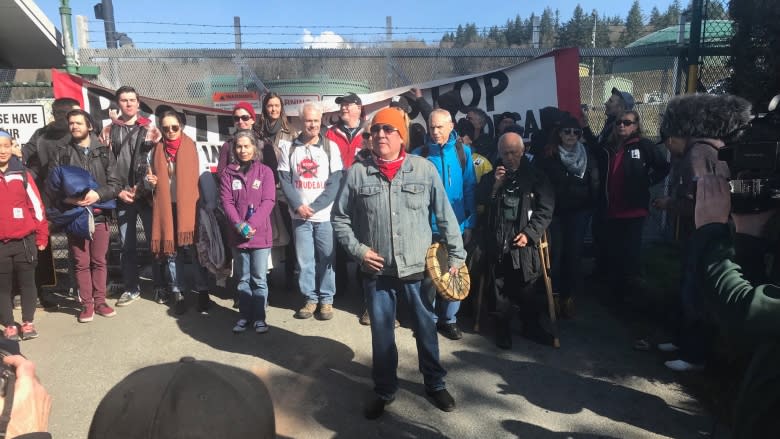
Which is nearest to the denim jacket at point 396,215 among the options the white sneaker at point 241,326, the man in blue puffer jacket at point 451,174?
the man in blue puffer jacket at point 451,174

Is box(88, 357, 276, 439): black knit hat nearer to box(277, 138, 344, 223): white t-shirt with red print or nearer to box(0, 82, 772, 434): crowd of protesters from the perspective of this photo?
box(0, 82, 772, 434): crowd of protesters

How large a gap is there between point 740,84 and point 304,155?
4.29 metres

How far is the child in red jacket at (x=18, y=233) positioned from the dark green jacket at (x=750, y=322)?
202 inches

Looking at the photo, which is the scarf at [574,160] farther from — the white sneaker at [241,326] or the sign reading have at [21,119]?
the sign reading have at [21,119]

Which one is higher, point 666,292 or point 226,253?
point 226,253

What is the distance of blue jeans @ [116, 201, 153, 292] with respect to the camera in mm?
5539

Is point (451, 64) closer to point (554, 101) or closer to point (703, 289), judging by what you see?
point (554, 101)

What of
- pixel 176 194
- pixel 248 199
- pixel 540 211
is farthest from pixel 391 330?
Result: pixel 176 194

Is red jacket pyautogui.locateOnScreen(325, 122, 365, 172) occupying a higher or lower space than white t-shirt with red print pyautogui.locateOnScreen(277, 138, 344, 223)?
higher

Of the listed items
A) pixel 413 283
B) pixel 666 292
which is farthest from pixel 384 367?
pixel 666 292

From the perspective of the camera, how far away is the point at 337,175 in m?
5.07

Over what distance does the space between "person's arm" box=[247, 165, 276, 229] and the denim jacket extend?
141 centimetres

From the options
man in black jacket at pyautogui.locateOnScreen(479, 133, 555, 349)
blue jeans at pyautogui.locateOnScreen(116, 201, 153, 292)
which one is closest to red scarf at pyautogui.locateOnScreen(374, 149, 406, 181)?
man in black jacket at pyautogui.locateOnScreen(479, 133, 555, 349)

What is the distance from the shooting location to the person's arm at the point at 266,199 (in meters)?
4.75
